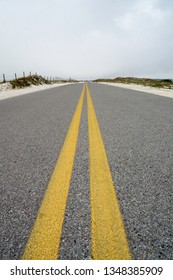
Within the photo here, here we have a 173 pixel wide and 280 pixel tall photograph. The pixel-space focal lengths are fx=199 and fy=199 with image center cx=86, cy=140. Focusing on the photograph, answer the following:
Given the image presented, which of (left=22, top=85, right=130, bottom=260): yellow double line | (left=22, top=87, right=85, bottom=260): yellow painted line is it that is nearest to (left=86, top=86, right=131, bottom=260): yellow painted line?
(left=22, top=85, right=130, bottom=260): yellow double line

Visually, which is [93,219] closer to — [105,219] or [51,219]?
[105,219]

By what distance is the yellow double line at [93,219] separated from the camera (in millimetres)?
1186

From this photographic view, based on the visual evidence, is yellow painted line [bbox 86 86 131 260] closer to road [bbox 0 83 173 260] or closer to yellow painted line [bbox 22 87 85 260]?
road [bbox 0 83 173 260]

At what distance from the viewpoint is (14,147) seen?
2.93 meters

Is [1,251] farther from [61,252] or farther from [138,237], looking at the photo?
[138,237]

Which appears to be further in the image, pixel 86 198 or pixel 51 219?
pixel 86 198

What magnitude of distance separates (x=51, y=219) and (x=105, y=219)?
0.39 m

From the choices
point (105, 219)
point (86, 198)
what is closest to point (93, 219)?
point (105, 219)

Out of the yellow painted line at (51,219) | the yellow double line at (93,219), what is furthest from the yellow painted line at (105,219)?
the yellow painted line at (51,219)

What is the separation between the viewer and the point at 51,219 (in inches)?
56.6

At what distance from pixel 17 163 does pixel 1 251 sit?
1.27 metres

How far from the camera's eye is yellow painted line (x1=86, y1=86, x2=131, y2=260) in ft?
3.89

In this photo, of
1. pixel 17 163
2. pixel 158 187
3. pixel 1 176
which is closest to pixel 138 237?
pixel 158 187
